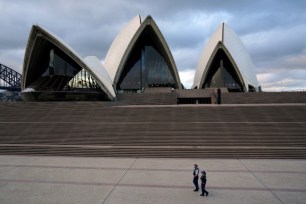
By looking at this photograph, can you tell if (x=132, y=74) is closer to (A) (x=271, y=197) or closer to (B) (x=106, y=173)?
(B) (x=106, y=173)

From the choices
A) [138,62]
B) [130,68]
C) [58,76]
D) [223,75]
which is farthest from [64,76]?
[223,75]

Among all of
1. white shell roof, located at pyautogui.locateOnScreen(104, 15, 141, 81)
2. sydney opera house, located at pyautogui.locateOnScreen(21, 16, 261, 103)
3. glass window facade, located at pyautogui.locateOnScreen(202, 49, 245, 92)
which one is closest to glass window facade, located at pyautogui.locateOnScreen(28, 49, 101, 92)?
sydney opera house, located at pyautogui.locateOnScreen(21, 16, 261, 103)

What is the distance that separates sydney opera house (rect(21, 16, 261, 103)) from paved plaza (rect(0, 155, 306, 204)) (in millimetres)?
16673

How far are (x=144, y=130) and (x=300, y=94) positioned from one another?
18.5 metres

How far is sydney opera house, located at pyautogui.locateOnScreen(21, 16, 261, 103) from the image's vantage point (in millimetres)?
27891

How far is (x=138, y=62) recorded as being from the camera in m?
39.4

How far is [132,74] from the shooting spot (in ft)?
129

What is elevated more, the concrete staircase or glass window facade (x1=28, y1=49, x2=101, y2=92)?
glass window facade (x1=28, y1=49, x2=101, y2=92)

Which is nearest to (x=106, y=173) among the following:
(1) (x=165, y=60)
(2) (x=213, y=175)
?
(2) (x=213, y=175)

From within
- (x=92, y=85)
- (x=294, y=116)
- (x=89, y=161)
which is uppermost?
(x=92, y=85)

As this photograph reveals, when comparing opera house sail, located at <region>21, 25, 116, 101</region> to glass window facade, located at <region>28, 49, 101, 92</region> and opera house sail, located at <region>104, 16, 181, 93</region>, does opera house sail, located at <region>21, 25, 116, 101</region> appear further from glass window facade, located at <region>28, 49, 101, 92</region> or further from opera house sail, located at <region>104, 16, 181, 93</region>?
opera house sail, located at <region>104, 16, 181, 93</region>

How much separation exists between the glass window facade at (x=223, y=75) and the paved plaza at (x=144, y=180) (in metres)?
27.4

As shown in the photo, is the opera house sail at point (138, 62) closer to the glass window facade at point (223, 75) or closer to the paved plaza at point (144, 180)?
the glass window facade at point (223, 75)

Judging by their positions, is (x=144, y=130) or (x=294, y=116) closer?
(x=144, y=130)
